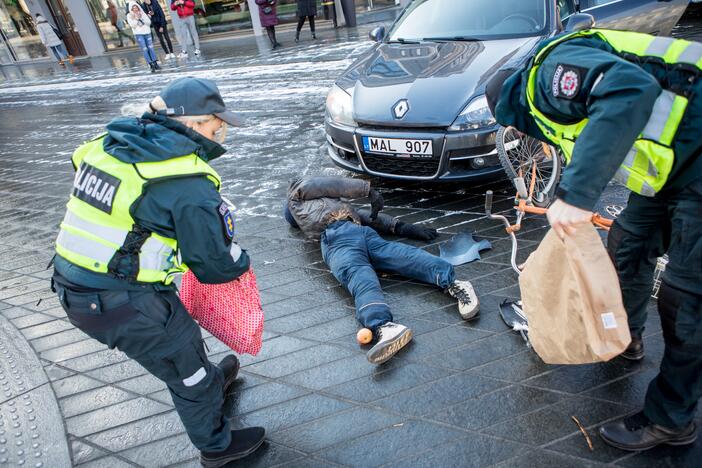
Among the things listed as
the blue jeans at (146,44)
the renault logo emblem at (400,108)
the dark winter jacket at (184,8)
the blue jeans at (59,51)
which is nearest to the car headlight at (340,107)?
the renault logo emblem at (400,108)

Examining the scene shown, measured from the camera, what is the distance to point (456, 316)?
9.26ft

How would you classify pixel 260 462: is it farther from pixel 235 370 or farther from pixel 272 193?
pixel 272 193

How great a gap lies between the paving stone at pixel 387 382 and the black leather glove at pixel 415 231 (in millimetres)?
1314

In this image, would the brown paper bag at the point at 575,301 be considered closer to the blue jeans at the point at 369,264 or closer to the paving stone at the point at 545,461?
the paving stone at the point at 545,461

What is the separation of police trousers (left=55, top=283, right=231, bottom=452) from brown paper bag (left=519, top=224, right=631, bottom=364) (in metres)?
1.43

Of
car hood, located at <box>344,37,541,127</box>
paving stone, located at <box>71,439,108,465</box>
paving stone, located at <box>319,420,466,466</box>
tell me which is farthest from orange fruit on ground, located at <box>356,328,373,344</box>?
car hood, located at <box>344,37,541,127</box>

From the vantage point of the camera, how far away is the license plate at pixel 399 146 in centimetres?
368

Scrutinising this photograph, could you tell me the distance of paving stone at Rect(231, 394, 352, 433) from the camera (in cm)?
234

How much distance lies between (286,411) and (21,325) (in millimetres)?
2454

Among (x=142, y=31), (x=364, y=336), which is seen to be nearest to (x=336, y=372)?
(x=364, y=336)

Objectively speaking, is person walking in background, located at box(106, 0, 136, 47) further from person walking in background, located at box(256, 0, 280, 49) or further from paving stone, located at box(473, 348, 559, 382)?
paving stone, located at box(473, 348, 559, 382)

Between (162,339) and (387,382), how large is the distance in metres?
1.17

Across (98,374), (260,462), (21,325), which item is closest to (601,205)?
(260,462)

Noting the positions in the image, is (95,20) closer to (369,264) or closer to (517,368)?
(369,264)
